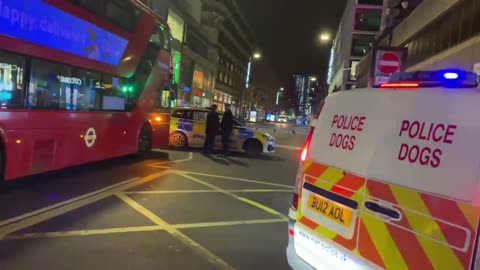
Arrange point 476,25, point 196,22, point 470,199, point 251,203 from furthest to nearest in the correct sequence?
point 196,22 < point 476,25 < point 251,203 < point 470,199

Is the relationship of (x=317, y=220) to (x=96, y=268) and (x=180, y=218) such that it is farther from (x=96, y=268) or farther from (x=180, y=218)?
(x=180, y=218)

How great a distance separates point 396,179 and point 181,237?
3.58 meters

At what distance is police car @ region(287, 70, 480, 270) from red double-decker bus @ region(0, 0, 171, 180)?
5954 mm

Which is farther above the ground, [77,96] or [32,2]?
[32,2]

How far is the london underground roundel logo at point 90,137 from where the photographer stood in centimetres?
1060

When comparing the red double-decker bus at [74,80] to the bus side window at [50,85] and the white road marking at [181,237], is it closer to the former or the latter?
the bus side window at [50,85]

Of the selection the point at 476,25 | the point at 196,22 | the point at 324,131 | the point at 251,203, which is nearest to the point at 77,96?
the point at 251,203

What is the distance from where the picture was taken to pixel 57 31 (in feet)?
29.7

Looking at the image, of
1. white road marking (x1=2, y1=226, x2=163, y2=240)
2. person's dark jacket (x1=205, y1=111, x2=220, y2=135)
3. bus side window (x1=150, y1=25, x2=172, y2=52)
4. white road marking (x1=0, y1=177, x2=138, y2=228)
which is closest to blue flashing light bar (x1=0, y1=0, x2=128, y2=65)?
bus side window (x1=150, y1=25, x2=172, y2=52)

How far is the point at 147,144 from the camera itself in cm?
1434

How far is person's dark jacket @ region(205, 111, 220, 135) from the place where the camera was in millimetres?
16844

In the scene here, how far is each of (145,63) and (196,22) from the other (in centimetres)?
4123

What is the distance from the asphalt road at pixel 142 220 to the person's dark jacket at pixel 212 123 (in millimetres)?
4921

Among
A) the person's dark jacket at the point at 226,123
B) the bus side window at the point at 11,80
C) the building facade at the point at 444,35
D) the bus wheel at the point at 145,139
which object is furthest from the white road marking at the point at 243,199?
the building facade at the point at 444,35
